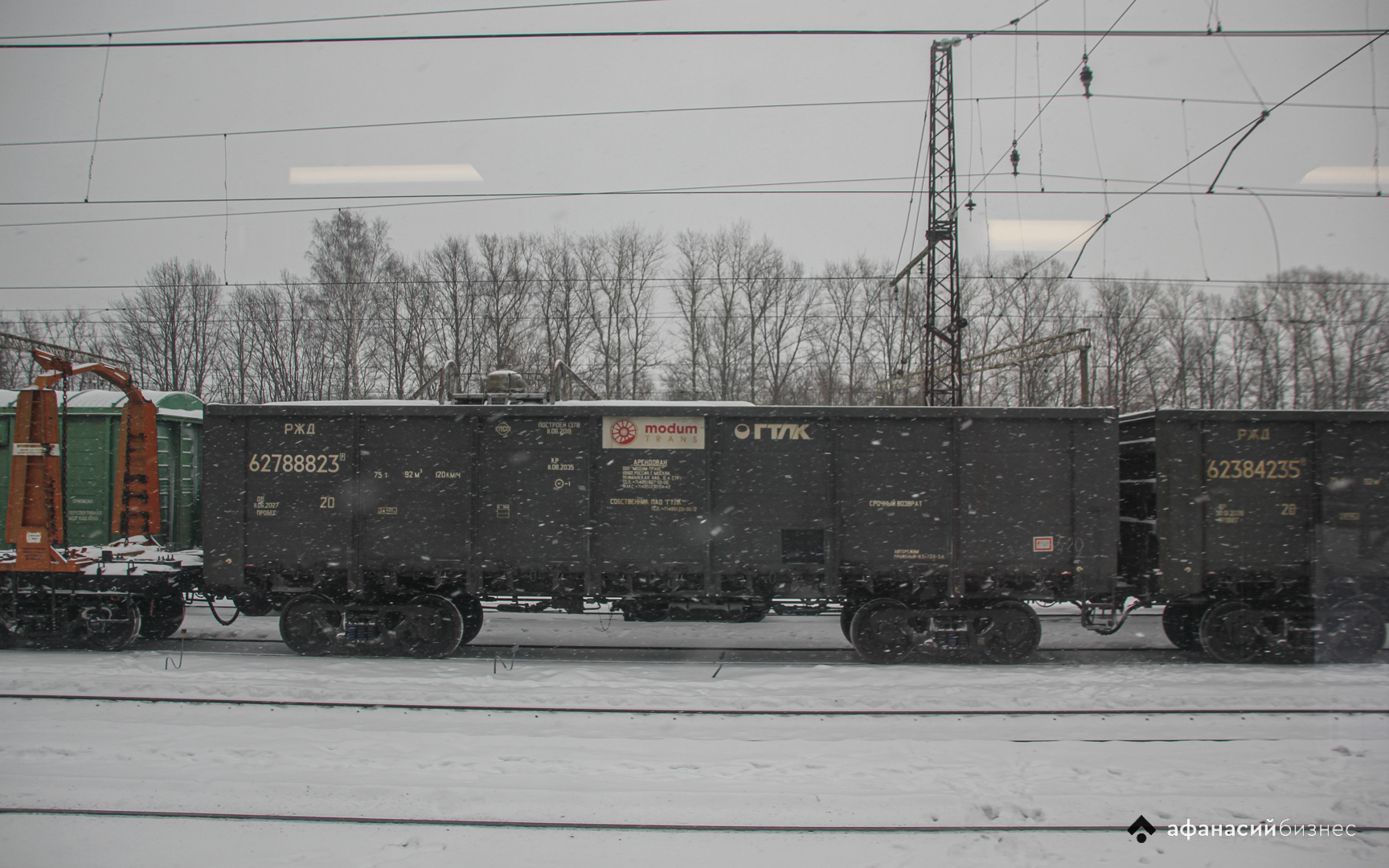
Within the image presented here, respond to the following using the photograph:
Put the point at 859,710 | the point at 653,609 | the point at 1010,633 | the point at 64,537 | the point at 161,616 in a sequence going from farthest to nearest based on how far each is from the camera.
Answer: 1. the point at 161,616
2. the point at 64,537
3. the point at 653,609
4. the point at 1010,633
5. the point at 859,710

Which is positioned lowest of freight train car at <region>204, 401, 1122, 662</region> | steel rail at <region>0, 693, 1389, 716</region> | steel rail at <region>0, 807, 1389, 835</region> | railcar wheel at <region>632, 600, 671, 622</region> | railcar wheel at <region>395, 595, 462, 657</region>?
steel rail at <region>0, 693, 1389, 716</region>

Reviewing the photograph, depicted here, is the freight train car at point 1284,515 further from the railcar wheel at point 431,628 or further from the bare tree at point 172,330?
the bare tree at point 172,330

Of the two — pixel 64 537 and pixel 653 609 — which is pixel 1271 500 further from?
pixel 64 537

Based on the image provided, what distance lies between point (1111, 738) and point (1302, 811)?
4.61 ft

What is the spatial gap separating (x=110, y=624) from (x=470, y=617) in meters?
4.83

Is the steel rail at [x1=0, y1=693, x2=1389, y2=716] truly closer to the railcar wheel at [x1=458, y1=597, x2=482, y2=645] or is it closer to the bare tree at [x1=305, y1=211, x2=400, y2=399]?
the railcar wheel at [x1=458, y1=597, x2=482, y2=645]

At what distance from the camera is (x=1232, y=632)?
817 cm

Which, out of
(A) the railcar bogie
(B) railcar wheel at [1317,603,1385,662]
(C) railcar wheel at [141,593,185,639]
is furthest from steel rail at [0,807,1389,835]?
(C) railcar wheel at [141,593,185,639]

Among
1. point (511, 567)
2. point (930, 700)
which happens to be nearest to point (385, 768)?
point (511, 567)

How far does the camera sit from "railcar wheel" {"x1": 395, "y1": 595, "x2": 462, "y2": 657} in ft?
27.1

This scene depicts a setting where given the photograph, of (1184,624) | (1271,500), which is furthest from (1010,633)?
(1271,500)

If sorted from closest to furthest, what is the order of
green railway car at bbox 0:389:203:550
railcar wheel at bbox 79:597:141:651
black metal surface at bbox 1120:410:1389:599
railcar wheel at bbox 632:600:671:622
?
black metal surface at bbox 1120:410:1389:599, railcar wheel at bbox 632:600:671:622, railcar wheel at bbox 79:597:141:651, green railway car at bbox 0:389:203:550

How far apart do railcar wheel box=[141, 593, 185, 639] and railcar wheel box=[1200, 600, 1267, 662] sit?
46.2 feet

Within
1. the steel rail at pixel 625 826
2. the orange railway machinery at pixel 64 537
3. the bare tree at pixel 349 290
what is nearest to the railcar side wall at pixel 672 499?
the orange railway machinery at pixel 64 537
